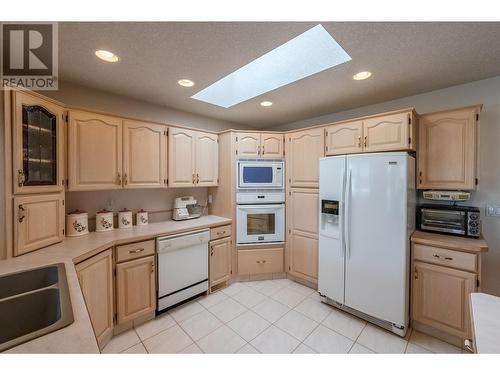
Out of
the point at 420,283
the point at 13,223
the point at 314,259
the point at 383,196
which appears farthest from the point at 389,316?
the point at 13,223

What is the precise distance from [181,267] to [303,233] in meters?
1.50

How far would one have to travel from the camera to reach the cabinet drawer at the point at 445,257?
1.68 metres

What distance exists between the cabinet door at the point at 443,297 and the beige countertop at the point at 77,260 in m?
2.02

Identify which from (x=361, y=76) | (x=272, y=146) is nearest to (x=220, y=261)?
(x=272, y=146)

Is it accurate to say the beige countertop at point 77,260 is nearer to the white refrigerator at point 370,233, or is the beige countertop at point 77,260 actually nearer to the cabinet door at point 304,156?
the cabinet door at point 304,156

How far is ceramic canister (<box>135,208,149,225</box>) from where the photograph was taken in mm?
2418

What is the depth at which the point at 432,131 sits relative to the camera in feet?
6.66

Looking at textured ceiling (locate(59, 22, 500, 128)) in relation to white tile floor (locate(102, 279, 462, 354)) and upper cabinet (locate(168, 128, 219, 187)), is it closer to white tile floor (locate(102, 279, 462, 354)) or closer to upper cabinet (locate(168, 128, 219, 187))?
upper cabinet (locate(168, 128, 219, 187))

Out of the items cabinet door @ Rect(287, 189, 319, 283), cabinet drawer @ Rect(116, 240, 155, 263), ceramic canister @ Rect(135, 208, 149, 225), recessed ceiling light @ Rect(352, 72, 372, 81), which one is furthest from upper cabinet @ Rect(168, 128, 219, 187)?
recessed ceiling light @ Rect(352, 72, 372, 81)

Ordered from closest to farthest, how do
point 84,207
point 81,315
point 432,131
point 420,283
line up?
point 81,315 → point 420,283 → point 432,131 → point 84,207

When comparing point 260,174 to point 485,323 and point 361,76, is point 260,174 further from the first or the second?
point 485,323

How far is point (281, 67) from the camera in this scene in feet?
6.49
